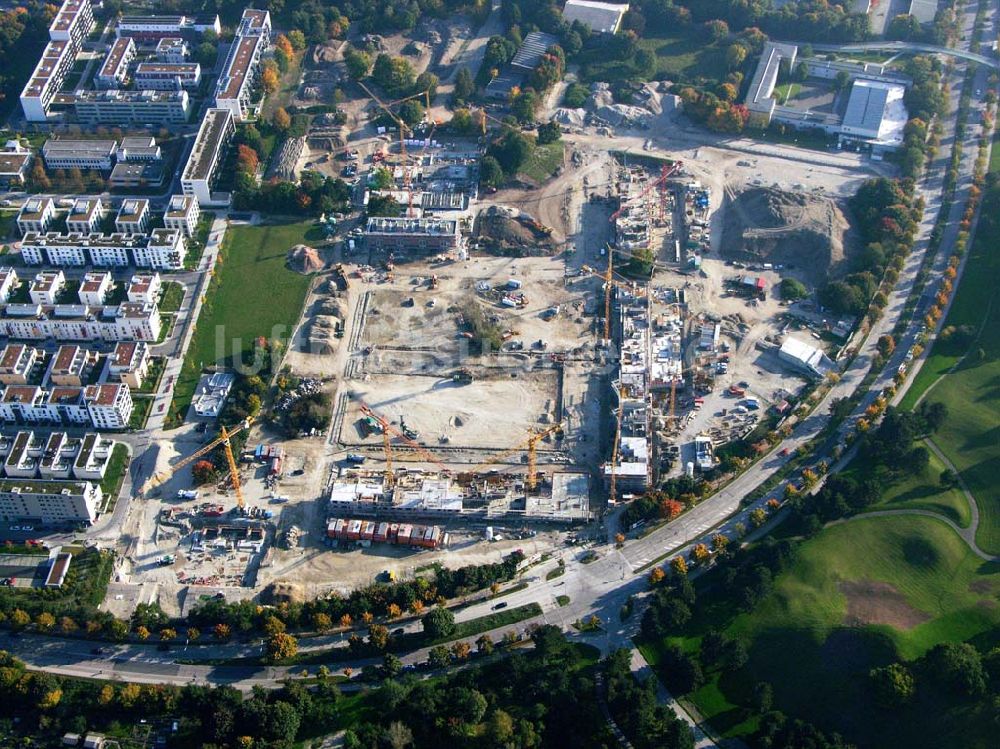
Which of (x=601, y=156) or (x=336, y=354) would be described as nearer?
(x=336, y=354)

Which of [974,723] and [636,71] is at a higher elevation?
[636,71]

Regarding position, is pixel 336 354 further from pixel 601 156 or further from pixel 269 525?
pixel 601 156

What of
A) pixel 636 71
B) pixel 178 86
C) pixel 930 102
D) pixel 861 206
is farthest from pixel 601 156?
pixel 178 86

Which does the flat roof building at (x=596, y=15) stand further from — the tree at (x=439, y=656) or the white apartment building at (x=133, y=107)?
the tree at (x=439, y=656)

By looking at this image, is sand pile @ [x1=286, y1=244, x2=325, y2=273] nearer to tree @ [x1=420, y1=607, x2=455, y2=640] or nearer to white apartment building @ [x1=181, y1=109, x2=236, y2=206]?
white apartment building @ [x1=181, y1=109, x2=236, y2=206]

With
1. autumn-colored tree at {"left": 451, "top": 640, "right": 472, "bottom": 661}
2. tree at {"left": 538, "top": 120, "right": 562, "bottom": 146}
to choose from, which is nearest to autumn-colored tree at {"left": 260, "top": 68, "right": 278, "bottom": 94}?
tree at {"left": 538, "top": 120, "right": 562, "bottom": 146}
